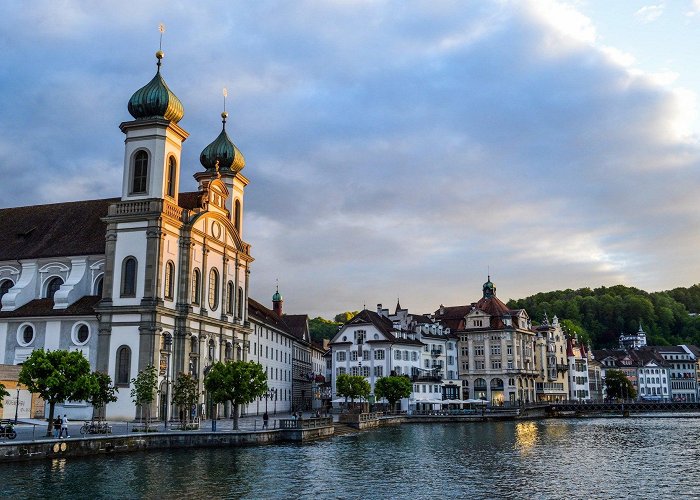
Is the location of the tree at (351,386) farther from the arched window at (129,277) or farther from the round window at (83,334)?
the round window at (83,334)

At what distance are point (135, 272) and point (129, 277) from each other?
68 cm

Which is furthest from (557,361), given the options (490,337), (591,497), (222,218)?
(591,497)

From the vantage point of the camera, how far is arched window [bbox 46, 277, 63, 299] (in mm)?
71250

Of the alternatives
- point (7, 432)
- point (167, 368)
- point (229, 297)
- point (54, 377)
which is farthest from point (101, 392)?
point (229, 297)

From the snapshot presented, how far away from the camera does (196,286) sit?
7088cm

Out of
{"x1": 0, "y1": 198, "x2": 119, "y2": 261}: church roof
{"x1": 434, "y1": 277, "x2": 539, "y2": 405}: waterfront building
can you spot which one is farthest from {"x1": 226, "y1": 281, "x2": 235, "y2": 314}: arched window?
{"x1": 434, "y1": 277, "x2": 539, "y2": 405}: waterfront building

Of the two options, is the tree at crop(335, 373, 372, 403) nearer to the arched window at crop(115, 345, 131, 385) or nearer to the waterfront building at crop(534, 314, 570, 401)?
the arched window at crop(115, 345, 131, 385)

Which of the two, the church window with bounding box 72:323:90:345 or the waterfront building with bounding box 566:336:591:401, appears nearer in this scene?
the church window with bounding box 72:323:90:345

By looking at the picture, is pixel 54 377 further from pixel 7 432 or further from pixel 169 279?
pixel 169 279

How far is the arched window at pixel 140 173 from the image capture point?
67.3 meters

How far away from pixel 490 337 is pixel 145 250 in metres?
76.0

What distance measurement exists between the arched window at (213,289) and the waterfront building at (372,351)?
3618 centimetres

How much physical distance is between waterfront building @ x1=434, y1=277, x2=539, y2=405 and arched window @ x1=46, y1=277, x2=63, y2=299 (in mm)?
72631

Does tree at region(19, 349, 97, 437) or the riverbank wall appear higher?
tree at region(19, 349, 97, 437)
